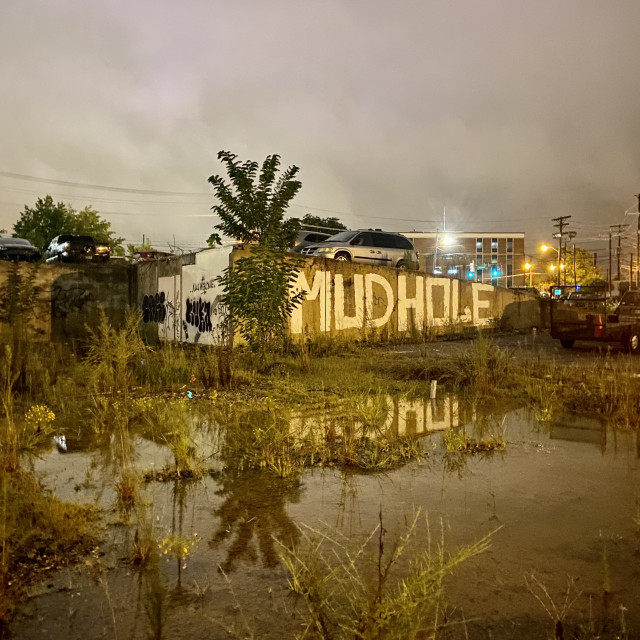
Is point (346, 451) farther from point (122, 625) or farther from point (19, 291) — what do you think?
point (19, 291)

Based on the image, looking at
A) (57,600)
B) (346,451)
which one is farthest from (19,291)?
(57,600)

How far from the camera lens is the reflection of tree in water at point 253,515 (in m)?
3.68

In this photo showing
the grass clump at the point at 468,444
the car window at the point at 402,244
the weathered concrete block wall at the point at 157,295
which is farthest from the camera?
the car window at the point at 402,244

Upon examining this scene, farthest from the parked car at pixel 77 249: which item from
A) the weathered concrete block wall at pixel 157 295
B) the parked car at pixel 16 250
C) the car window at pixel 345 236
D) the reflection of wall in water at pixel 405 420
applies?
the reflection of wall in water at pixel 405 420

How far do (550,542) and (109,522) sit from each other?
2.89m

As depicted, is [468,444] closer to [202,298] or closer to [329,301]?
[202,298]

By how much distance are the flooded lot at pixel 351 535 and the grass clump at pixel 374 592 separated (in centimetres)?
6

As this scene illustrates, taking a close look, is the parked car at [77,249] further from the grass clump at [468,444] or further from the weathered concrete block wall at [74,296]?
the grass clump at [468,444]

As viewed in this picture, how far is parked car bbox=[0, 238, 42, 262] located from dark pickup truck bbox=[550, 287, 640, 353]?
2081 cm

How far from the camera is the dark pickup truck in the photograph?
15367mm

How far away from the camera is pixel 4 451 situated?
5.15m

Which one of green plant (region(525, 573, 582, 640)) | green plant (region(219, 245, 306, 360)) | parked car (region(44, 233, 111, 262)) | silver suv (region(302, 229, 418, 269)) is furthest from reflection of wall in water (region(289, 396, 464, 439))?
parked car (region(44, 233, 111, 262))

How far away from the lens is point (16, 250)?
Answer: 2475cm

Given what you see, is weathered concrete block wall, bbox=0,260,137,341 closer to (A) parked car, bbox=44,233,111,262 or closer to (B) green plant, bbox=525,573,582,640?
(A) parked car, bbox=44,233,111,262
